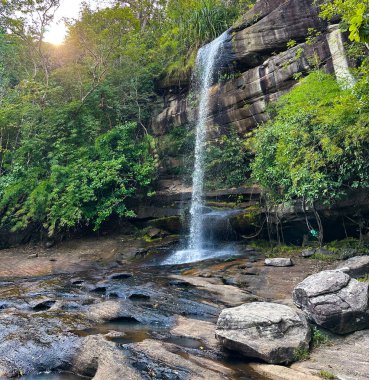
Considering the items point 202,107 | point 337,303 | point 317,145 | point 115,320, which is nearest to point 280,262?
point 317,145

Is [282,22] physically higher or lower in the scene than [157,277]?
higher

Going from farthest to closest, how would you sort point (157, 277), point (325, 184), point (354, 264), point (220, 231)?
point (220, 231)
point (157, 277)
point (325, 184)
point (354, 264)

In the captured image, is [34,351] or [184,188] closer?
[34,351]

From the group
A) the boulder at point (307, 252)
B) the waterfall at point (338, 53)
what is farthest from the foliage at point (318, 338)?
the waterfall at point (338, 53)

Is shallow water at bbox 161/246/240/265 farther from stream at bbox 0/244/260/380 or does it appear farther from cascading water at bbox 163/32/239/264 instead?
stream at bbox 0/244/260/380

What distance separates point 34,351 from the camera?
18.4ft

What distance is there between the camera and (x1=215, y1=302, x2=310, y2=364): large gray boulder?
5.07 metres

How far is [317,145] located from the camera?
10.4 m

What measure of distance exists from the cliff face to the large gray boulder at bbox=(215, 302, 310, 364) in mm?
10763

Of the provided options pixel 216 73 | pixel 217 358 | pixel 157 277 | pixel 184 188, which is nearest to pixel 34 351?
pixel 217 358

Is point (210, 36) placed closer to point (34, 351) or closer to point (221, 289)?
point (221, 289)

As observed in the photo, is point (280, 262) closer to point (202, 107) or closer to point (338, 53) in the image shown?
point (338, 53)

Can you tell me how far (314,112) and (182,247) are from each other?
24.1ft

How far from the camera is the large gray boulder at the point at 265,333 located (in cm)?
507
